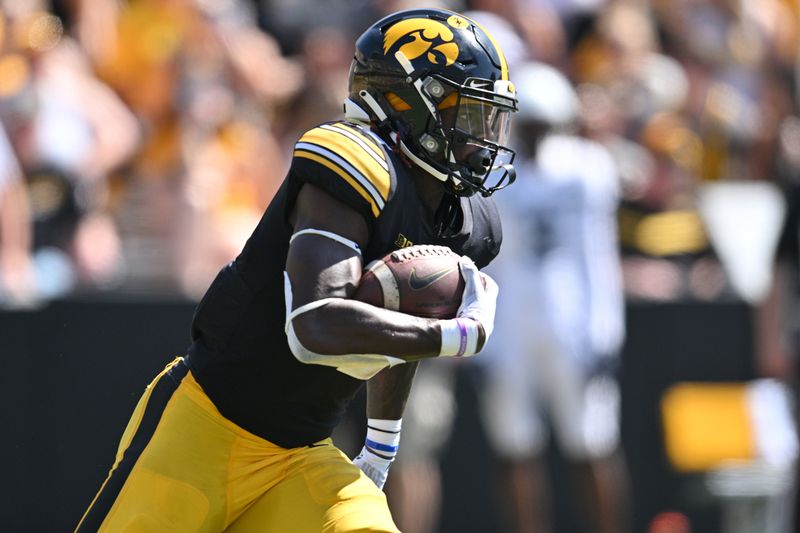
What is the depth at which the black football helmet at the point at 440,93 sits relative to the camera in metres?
3.78

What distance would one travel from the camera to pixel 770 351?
8031 mm

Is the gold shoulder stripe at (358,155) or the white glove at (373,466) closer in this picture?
the gold shoulder stripe at (358,155)

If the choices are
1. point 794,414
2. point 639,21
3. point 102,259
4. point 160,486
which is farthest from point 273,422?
point 639,21

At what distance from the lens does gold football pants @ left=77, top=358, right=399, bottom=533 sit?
3744 millimetres

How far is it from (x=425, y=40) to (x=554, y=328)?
161 inches

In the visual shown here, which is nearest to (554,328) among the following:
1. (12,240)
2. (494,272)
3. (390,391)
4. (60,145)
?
(494,272)

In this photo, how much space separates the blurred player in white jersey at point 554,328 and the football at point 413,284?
4088mm

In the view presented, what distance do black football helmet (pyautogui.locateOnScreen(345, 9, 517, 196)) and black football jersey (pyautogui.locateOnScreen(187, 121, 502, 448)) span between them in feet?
0.31

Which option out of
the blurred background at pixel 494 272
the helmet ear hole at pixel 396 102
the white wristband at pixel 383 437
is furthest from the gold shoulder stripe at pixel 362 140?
the blurred background at pixel 494 272

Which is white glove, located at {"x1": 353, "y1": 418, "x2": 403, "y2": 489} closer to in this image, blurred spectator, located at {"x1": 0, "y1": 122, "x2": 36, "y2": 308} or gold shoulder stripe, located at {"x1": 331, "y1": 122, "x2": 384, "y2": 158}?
gold shoulder stripe, located at {"x1": 331, "y1": 122, "x2": 384, "y2": 158}

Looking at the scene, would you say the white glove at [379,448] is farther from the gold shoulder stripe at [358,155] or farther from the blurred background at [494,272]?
the blurred background at [494,272]

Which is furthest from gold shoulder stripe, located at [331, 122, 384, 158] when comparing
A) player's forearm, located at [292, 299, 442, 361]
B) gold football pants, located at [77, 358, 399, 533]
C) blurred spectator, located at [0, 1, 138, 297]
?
blurred spectator, located at [0, 1, 138, 297]

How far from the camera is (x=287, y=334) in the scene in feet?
11.7

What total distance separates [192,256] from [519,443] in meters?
2.01
